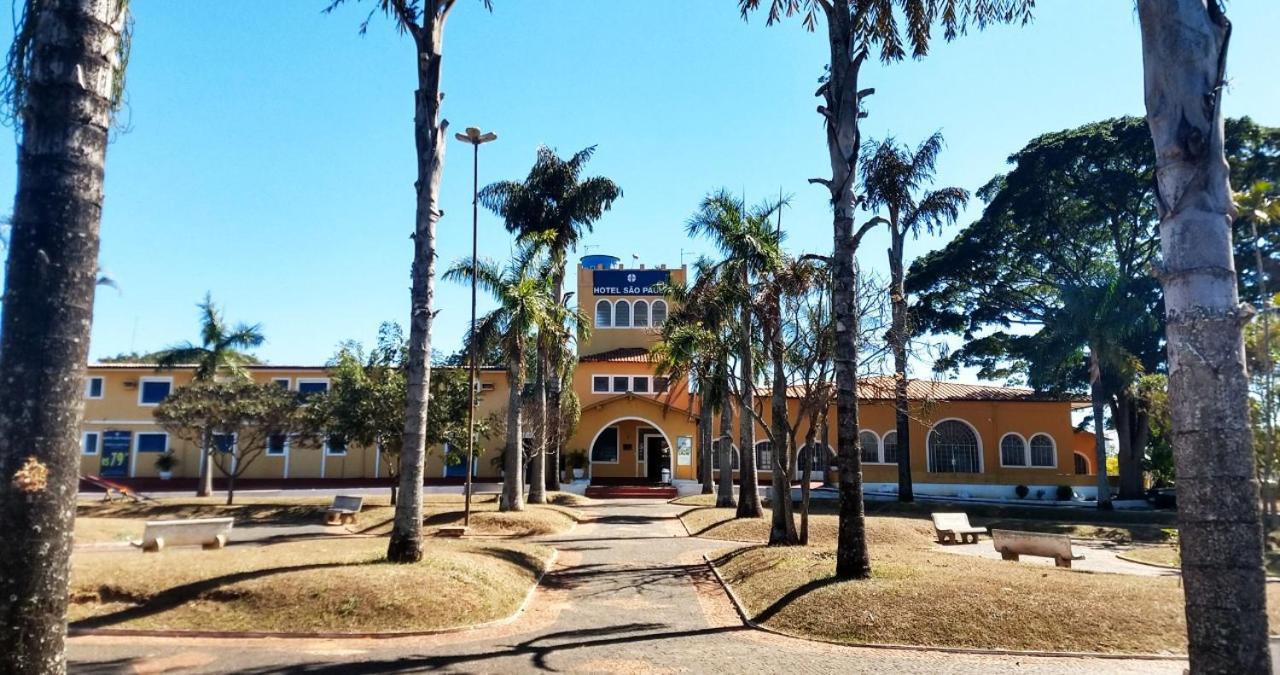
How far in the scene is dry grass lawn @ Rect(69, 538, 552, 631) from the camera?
8602 millimetres

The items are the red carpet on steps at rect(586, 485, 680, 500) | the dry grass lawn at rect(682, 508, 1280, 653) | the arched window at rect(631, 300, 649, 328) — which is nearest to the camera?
the dry grass lawn at rect(682, 508, 1280, 653)

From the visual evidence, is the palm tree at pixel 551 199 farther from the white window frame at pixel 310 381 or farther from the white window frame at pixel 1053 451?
the white window frame at pixel 1053 451

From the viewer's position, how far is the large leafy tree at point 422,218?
11617 mm

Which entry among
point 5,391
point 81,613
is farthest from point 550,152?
point 5,391

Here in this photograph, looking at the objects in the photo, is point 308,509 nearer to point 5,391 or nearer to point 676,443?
point 676,443

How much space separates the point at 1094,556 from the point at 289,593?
53.3 feet

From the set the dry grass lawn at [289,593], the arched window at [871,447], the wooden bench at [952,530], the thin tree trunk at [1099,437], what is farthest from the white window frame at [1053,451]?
the dry grass lawn at [289,593]

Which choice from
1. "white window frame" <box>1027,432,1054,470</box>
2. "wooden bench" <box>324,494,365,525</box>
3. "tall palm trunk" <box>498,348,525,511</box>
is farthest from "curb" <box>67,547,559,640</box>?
"white window frame" <box>1027,432,1054,470</box>

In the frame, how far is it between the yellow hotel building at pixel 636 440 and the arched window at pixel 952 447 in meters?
0.05

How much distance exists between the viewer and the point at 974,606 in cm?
871

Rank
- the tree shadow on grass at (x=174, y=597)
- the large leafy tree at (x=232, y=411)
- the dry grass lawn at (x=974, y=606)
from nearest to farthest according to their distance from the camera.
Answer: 1. the dry grass lawn at (x=974, y=606)
2. the tree shadow on grass at (x=174, y=597)
3. the large leafy tree at (x=232, y=411)

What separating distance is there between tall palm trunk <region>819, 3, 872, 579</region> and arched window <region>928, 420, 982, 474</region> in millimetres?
Answer: 28699

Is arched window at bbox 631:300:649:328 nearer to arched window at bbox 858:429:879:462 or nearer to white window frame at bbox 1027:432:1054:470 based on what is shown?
arched window at bbox 858:429:879:462

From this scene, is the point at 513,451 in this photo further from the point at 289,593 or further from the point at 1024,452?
the point at 1024,452
